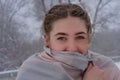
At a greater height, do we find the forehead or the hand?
the forehead

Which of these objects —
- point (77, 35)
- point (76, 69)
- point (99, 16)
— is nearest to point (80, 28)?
point (77, 35)

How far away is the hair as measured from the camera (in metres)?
1.70

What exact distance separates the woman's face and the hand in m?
0.09

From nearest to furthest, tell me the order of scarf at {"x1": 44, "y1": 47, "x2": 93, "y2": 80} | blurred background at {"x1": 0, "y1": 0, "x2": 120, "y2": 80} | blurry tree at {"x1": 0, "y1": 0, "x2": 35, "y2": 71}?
scarf at {"x1": 44, "y1": 47, "x2": 93, "y2": 80}, blurry tree at {"x1": 0, "y1": 0, "x2": 35, "y2": 71}, blurred background at {"x1": 0, "y1": 0, "x2": 120, "y2": 80}

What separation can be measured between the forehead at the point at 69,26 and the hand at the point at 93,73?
0.61 feet

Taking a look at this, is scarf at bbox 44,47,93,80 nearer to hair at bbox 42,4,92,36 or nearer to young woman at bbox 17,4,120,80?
young woman at bbox 17,4,120,80

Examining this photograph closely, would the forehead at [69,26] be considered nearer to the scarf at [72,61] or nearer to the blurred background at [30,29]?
the scarf at [72,61]

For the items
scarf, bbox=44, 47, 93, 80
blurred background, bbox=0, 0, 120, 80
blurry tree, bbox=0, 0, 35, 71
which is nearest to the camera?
scarf, bbox=44, 47, 93, 80

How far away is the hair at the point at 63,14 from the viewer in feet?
5.56

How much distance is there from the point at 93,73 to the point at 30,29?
772 inches

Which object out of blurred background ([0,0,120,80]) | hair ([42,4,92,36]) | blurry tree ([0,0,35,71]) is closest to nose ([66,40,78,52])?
hair ([42,4,92,36])

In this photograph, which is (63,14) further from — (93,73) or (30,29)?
(30,29)

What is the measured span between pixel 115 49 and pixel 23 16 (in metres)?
6.78

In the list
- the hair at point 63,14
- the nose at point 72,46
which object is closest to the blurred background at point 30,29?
the hair at point 63,14
